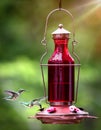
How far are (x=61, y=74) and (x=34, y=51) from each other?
13.8 feet

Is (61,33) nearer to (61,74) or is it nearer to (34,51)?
(61,74)

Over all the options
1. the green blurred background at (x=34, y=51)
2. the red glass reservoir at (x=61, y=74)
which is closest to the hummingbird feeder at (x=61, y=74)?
the red glass reservoir at (x=61, y=74)

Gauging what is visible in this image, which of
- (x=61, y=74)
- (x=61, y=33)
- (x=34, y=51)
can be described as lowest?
(x=61, y=74)

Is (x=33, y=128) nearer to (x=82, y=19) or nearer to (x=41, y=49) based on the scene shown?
(x=41, y=49)

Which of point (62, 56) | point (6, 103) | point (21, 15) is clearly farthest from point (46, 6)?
point (62, 56)

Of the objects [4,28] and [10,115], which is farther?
[4,28]

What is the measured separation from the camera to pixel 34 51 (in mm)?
11031

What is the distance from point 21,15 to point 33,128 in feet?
5.16

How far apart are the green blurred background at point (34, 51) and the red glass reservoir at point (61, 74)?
120 inches

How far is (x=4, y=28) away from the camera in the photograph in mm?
11266

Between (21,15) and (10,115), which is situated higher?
(21,15)

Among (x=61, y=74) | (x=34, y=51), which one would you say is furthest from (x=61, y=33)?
(x=34, y=51)

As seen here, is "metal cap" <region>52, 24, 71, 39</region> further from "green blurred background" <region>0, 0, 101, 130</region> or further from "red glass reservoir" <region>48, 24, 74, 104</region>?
"green blurred background" <region>0, 0, 101, 130</region>

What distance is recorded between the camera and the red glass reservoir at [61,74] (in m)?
6.78
